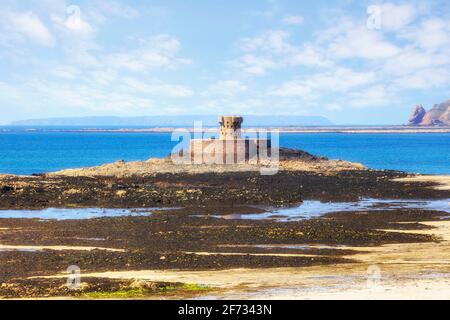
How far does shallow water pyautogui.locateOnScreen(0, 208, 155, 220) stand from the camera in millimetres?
42844

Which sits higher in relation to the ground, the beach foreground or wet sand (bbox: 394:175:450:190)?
wet sand (bbox: 394:175:450:190)

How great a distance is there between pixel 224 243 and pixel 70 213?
16.1 meters

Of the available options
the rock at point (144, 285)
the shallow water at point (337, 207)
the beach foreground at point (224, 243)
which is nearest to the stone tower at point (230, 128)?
the beach foreground at point (224, 243)

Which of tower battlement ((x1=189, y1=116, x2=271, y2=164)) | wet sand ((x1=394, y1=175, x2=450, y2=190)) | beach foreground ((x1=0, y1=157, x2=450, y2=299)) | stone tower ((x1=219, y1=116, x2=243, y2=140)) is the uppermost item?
stone tower ((x1=219, y1=116, x2=243, y2=140))

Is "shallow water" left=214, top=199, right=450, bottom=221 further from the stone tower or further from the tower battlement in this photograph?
the stone tower

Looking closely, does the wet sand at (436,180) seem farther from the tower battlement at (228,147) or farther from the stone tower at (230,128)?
the stone tower at (230,128)

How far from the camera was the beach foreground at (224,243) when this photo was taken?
2247 cm

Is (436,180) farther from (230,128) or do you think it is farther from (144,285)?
(144,285)

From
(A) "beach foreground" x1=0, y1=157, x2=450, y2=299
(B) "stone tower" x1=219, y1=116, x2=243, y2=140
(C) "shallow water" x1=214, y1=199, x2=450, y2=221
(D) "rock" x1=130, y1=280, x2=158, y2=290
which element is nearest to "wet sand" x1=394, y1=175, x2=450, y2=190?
(A) "beach foreground" x1=0, y1=157, x2=450, y2=299

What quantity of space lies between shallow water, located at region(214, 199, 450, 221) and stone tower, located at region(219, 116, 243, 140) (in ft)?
91.8

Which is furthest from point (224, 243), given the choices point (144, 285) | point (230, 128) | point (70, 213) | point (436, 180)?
point (230, 128)

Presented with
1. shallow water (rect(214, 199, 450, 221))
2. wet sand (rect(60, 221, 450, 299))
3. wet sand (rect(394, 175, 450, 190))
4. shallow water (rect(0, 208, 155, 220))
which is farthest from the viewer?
wet sand (rect(394, 175, 450, 190))
